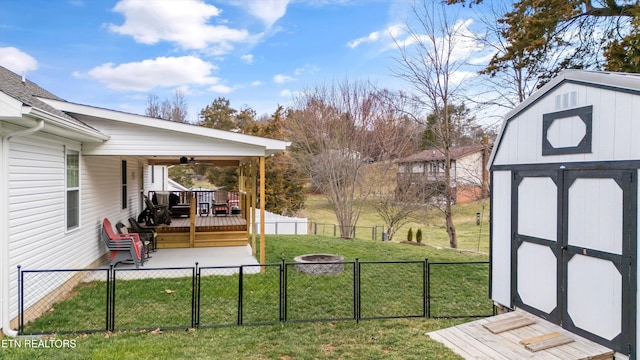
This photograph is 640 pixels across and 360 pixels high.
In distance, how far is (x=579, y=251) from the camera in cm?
439

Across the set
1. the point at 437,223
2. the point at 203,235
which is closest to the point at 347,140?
the point at 437,223

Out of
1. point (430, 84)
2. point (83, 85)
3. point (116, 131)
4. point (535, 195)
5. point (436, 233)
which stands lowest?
point (436, 233)

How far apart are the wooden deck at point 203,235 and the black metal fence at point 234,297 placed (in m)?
2.61

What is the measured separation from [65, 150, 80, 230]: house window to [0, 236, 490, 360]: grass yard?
49.2 inches

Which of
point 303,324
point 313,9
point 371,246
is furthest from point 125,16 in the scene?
point 303,324

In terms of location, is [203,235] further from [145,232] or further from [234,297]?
[234,297]

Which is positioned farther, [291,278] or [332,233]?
[332,233]

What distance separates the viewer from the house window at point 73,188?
7.07 meters

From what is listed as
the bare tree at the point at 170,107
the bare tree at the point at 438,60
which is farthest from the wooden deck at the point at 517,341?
the bare tree at the point at 170,107

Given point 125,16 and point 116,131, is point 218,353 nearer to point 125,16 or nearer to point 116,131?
point 116,131

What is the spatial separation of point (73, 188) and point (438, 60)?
10.6 meters

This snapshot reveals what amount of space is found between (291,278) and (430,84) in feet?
27.0

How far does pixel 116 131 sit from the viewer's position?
A: 7680mm

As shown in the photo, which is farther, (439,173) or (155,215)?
(439,173)
